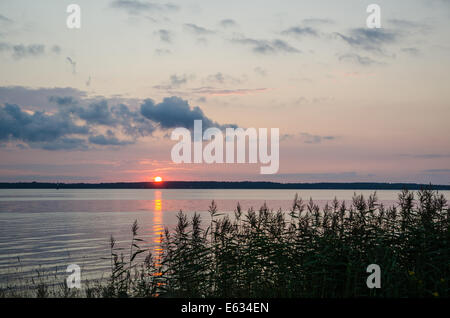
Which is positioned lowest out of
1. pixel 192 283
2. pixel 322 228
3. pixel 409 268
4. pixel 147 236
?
pixel 147 236

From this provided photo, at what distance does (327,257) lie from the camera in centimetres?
1307

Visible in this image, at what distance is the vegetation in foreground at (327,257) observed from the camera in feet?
40.6

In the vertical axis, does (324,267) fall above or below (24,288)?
above

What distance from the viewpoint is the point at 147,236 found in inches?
2085

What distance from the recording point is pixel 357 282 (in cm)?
1242

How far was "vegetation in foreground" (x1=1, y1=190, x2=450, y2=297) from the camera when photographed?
12.4 metres
